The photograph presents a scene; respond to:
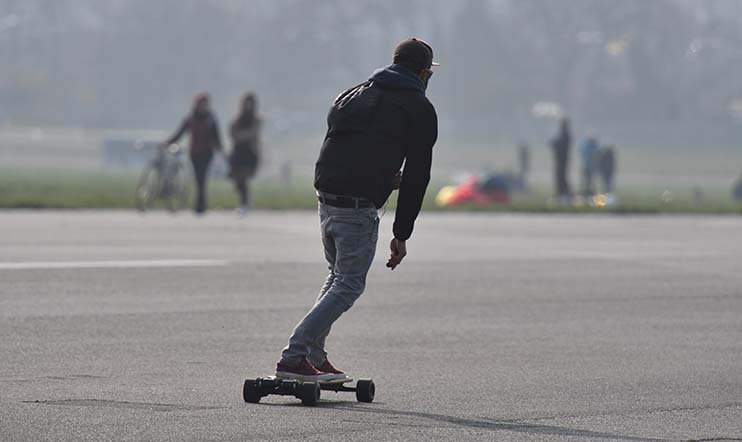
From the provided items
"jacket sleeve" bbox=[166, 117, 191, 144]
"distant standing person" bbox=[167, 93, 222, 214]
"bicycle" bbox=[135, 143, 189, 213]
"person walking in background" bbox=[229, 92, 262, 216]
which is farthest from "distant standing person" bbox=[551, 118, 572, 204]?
"jacket sleeve" bbox=[166, 117, 191, 144]

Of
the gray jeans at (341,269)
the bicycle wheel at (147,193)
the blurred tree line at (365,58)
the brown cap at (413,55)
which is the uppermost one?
the blurred tree line at (365,58)

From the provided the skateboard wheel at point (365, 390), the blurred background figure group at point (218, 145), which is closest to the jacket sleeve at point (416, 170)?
the skateboard wheel at point (365, 390)

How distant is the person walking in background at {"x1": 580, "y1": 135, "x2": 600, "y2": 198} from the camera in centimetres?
4028

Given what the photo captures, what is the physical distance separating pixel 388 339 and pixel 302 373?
2.89m

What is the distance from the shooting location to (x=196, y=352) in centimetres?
1003

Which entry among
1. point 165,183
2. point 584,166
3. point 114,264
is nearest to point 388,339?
point 114,264

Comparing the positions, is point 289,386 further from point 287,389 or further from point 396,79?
point 396,79

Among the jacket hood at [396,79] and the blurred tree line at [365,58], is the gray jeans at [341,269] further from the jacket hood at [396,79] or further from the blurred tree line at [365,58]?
the blurred tree line at [365,58]

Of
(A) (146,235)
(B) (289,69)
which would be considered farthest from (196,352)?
(B) (289,69)

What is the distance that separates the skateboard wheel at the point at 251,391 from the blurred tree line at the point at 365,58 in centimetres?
11549

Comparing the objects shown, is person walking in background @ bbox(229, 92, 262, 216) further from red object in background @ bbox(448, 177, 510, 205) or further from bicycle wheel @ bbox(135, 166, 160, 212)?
red object in background @ bbox(448, 177, 510, 205)

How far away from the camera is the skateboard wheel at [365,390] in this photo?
8.14 m

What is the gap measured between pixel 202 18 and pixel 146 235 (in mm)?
139335

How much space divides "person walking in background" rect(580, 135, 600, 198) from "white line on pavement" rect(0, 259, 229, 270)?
24.5 m
